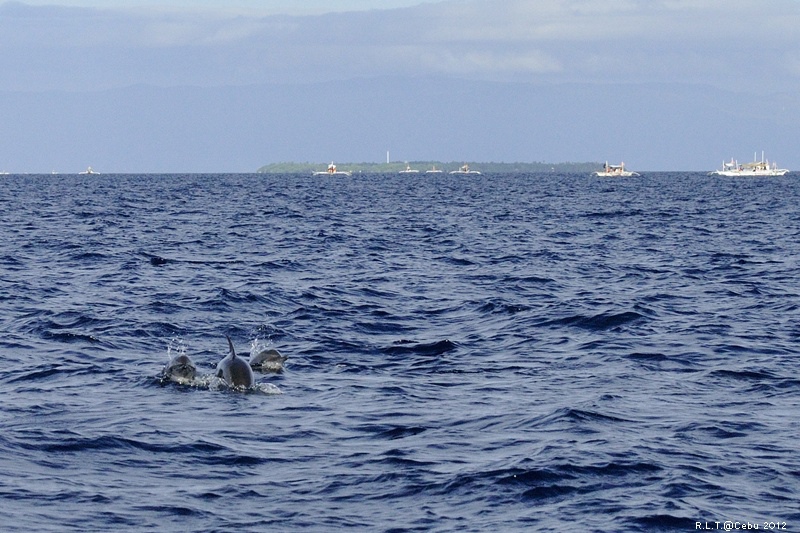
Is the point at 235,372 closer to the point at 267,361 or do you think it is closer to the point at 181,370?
→ the point at 181,370

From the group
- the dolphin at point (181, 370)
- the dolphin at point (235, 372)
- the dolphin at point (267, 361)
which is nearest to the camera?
the dolphin at point (235, 372)

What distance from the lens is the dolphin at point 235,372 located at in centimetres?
1889

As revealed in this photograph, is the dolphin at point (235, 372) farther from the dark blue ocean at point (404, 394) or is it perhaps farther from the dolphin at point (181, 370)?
the dolphin at point (181, 370)

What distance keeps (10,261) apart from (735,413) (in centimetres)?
2766

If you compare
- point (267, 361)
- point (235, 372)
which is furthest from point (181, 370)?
point (267, 361)

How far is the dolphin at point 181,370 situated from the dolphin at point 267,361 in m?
1.18

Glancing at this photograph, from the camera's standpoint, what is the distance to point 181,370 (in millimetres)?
19500

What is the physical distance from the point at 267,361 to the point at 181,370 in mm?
1718

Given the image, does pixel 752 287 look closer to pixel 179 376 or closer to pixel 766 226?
pixel 179 376

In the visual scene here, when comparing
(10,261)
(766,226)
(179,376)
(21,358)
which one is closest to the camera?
(179,376)

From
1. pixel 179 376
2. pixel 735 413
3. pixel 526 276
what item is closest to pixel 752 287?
pixel 526 276

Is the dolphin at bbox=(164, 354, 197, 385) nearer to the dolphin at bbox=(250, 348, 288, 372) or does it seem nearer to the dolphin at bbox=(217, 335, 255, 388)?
the dolphin at bbox=(217, 335, 255, 388)

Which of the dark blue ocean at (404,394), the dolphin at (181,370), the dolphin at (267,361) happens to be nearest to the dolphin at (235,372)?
the dark blue ocean at (404,394)

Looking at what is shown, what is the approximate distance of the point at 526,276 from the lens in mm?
35312
